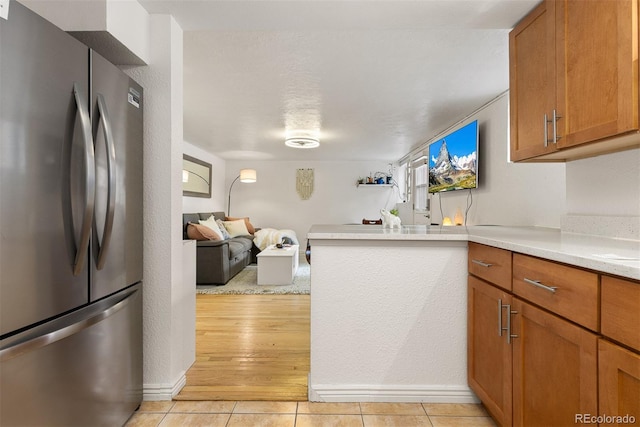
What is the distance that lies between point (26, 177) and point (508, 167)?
146 inches

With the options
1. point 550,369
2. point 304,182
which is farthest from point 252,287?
point 304,182

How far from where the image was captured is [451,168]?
4.50m

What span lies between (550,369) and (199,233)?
4.43 m

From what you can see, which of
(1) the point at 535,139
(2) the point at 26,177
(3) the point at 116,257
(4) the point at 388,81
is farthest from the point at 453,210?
(2) the point at 26,177

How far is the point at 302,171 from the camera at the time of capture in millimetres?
8117

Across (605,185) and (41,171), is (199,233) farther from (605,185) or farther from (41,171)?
(605,185)

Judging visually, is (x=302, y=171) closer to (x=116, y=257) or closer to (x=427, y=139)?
(x=427, y=139)

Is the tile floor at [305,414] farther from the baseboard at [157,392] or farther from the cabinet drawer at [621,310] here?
the cabinet drawer at [621,310]

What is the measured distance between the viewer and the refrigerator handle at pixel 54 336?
998 mm

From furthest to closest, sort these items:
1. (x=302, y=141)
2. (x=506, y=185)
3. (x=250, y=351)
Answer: (x=302, y=141) < (x=506, y=185) < (x=250, y=351)

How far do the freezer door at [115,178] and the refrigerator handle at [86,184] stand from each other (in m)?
0.09

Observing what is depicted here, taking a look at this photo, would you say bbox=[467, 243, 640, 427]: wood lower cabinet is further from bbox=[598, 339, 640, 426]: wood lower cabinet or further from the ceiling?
the ceiling

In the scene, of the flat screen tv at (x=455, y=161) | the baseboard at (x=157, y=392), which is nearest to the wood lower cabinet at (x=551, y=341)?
the baseboard at (x=157, y=392)

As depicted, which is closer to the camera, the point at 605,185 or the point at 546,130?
the point at 546,130
